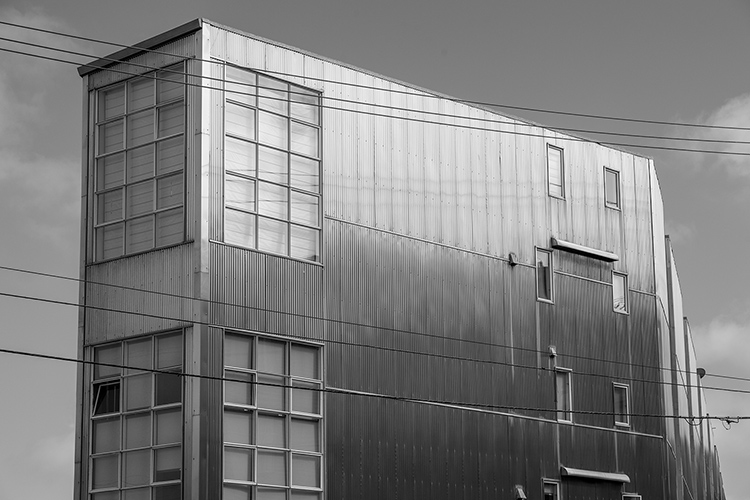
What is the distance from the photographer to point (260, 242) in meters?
32.1

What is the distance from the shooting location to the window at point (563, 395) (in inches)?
1545

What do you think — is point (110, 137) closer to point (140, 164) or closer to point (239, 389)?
point (140, 164)

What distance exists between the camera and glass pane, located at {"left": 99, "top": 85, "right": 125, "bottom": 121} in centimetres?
3338

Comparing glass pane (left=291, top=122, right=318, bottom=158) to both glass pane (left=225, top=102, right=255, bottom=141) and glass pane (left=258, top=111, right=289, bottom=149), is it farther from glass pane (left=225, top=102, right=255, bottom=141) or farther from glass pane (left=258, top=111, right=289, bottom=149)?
glass pane (left=225, top=102, right=255, bottom=141)

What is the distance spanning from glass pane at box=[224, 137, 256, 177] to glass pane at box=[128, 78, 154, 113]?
2.48 meters

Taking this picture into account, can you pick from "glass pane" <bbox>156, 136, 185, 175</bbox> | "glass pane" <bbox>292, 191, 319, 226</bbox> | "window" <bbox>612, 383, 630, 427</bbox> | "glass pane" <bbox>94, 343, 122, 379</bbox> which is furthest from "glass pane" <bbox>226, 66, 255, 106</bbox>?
"window" <bbox>612, 383, 630, 427</bbox>

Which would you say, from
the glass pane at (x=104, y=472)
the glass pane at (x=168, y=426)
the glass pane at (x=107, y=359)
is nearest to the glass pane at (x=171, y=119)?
the glass pane at (x=107, y=359)

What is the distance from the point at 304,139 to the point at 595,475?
14.3 metres

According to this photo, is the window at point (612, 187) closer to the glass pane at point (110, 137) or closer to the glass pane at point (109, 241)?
the glass pane at point (110, 137)

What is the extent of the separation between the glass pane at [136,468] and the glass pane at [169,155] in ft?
22.9

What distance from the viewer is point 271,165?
32688mm

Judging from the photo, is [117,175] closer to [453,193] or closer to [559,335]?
[453,193]

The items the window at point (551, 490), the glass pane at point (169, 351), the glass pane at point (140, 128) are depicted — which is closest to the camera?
the glass pane at point (169, 351)

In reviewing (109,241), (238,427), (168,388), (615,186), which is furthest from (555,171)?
(168,388)
